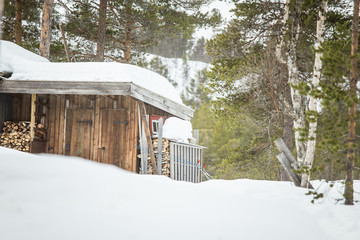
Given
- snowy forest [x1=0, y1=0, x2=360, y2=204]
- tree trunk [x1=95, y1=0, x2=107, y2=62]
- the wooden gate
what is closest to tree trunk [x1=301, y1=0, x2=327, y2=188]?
snowy forest [x1=0, y1=0, x2=360, y2=204]

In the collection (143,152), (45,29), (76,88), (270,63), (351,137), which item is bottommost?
(143,152)

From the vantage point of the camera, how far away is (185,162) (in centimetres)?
1150

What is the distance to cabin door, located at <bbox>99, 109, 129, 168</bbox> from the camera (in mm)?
10258

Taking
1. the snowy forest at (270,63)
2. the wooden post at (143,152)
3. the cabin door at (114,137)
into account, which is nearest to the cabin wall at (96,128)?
the cabin door at (114,137)

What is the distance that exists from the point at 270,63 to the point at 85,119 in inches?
242

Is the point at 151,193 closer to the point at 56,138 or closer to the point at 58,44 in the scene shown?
the point at 56,138

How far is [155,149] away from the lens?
34.6 ft

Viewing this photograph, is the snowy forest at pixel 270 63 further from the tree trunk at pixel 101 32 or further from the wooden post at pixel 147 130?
the wooden post at pixel 147 130

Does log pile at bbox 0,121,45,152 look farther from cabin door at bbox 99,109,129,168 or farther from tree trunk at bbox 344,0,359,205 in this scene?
tree trunk at bbox 344,0,359,205

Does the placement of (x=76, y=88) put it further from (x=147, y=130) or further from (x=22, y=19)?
(x=22, y=19)

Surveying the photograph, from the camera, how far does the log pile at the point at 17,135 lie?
405 inches

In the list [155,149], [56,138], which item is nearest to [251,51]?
[155,149]

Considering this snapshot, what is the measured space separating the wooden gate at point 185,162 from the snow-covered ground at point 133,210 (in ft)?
17.3

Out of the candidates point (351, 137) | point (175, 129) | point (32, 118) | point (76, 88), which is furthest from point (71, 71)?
point (351, 137)
